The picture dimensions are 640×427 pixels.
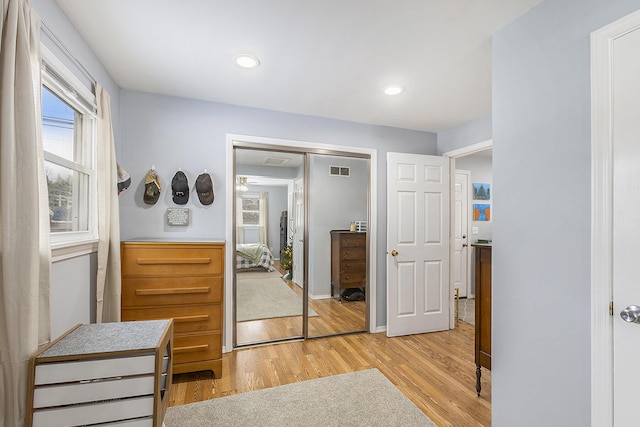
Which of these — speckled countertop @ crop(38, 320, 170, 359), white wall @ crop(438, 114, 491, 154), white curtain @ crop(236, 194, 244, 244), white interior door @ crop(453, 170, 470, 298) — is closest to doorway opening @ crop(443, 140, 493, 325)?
white interior door @ crop(453, 170, 470, 298)

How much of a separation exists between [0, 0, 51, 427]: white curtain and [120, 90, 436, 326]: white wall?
1472mm

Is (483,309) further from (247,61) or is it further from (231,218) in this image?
(247,61)

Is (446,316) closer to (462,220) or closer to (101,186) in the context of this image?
(462,220)

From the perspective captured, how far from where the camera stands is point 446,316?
139 inches

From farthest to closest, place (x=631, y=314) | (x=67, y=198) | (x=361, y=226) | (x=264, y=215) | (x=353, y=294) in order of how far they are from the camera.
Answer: (x=353, y=294) → (x=361, y=226) → (x=264, y=215) → (x=67, y=198) → (x=631, y=314)

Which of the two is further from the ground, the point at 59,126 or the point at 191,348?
the point at 59,126

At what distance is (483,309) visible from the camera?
2176 mm

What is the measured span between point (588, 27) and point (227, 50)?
1958 millimetres

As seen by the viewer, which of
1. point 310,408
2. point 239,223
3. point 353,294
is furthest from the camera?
point 353,294

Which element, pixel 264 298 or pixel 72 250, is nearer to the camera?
pixel 72 250

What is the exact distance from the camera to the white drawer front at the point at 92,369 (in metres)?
1.17

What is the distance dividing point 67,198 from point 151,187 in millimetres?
760

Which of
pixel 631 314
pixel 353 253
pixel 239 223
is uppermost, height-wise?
pixel 239 223

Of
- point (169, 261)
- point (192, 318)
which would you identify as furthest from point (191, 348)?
point (169, 261)
